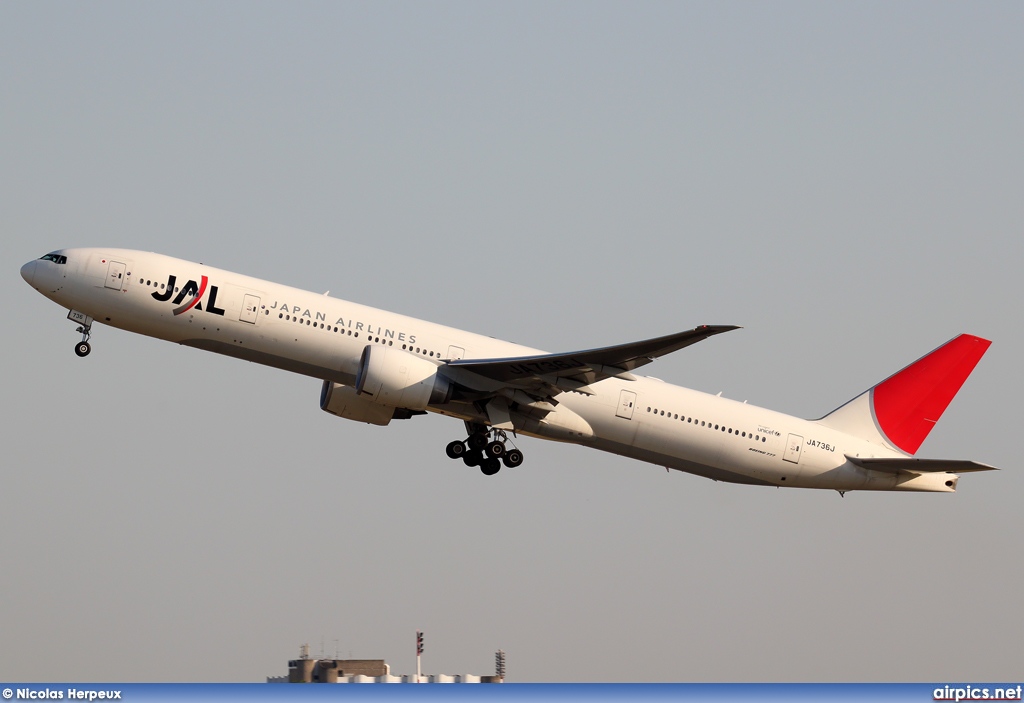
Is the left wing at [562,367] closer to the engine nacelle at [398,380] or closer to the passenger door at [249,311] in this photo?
the engine nacelle at [398,380]

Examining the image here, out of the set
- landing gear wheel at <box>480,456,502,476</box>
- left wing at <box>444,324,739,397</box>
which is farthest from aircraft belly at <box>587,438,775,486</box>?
landing gear wheel at <box>480,456,502,476</box>

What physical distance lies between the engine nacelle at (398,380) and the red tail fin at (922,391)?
16545 mm

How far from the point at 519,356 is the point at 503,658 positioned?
35840 mm

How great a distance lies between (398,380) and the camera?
38844mm

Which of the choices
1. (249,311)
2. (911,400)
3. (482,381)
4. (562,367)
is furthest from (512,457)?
(911,400)

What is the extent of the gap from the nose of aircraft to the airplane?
6 cm

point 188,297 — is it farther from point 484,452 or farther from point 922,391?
point 922,391

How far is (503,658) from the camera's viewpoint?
72875 mm

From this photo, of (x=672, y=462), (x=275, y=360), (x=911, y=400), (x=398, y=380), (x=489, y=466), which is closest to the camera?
(x=398, y=380)

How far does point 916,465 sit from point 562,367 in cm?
1291

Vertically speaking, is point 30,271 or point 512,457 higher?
point 30,271

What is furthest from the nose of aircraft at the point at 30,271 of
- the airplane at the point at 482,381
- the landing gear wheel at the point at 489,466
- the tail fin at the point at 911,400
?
the tail fin at the point at 911,400

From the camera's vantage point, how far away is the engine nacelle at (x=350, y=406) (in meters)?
43.4

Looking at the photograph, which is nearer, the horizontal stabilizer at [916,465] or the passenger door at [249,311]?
the passenger door at [249,311]
